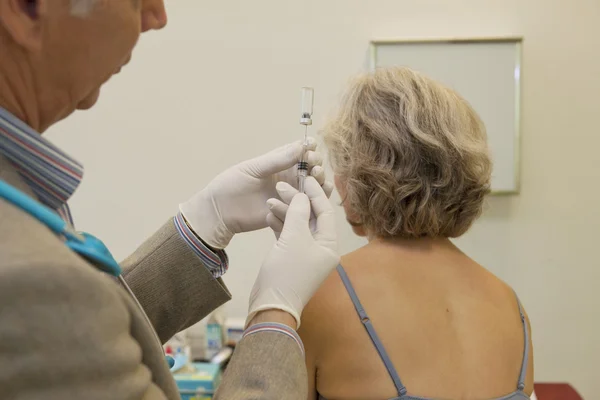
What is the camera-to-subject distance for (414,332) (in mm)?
987

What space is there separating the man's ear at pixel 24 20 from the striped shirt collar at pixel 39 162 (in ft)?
0.22

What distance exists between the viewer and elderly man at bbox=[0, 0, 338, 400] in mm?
364

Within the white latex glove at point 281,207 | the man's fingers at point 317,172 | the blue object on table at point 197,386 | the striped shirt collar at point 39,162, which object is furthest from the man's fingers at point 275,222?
the blue object on table at point 197,386

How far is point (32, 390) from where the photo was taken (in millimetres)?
362

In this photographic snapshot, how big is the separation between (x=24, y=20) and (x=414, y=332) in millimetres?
844

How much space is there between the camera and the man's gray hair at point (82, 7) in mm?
448

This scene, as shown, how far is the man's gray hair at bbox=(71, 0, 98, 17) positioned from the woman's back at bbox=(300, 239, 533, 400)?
72cm

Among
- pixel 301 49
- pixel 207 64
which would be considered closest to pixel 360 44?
pixel 301 49

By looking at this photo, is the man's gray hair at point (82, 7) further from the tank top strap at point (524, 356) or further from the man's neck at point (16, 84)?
the tank top strap at point (524, 356)

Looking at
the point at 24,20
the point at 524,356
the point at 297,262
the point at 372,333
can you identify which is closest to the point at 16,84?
the point at 24,20

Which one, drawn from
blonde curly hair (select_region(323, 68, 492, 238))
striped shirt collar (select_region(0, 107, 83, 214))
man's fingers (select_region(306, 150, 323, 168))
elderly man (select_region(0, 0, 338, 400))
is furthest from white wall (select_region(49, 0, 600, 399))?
striped shirt collar (select_region(0, 107, 83, 214))

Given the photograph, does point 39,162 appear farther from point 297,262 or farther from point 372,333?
point 372,333

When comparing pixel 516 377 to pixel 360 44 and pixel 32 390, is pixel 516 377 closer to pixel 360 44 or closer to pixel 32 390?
pixel 32 390

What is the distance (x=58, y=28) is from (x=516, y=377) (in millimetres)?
1052
